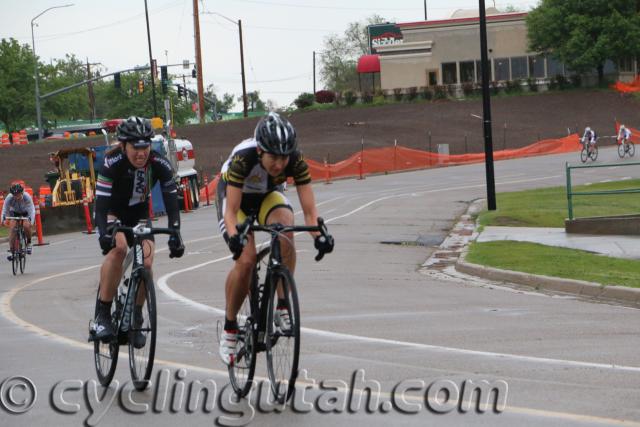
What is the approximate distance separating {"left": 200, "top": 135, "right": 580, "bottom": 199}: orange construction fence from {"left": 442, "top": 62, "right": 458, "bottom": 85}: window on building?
25301mm

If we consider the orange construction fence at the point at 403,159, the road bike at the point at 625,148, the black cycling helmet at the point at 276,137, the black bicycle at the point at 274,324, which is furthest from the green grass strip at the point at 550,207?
the black cycling helmet at the point at 276,137

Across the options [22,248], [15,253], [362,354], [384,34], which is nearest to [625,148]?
[22,248]

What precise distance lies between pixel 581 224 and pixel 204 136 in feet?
191

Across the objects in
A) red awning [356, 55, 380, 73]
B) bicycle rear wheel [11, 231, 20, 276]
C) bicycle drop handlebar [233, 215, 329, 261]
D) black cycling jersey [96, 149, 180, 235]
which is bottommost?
bicycle rear wheel [11, 231, 20, 276]

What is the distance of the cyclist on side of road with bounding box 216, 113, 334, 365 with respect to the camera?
7.56 m

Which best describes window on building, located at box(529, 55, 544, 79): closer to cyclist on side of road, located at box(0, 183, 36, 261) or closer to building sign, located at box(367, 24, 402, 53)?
building sign, located at box(367, 24, 402, 53)

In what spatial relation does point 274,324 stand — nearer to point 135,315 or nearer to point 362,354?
point 135,315

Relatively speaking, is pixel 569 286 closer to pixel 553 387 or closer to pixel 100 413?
pixel 553 387

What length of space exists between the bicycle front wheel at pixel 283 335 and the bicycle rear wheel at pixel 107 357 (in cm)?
146

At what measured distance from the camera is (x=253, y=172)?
26.0 ft

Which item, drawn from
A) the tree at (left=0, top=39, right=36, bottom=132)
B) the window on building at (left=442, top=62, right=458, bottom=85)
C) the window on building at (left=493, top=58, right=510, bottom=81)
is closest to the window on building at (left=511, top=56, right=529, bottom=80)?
the window on building at (left=493, top=58, right=510, bottom=81)

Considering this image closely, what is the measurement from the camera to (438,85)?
9031 centimetres

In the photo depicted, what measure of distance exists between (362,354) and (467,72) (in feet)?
280

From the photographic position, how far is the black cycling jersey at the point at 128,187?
345 inches
